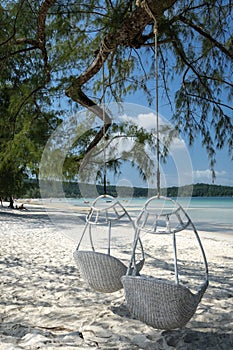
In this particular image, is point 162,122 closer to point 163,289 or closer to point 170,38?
point 170,38

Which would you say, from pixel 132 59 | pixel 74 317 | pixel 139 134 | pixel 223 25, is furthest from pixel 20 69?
pixel 74 317

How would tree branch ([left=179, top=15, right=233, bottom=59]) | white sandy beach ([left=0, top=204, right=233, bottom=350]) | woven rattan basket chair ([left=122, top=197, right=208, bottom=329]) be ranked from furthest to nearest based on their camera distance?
1. tree branch ([left=179, top=15, right=233, bottom=59])
2. white sandy beach ([left=0, top=204, right=233, bottom=350])
3. woven rattan basket chair ([left=122, top=197, right=208, bottom=329])

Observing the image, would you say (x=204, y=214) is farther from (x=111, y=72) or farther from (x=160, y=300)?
(x=160, y=300)

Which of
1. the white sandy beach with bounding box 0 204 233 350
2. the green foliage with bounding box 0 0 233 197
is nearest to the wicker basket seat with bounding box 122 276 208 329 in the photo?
the white sandy beach with bounding box 0 204 233 350

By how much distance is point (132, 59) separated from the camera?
10.8 ft

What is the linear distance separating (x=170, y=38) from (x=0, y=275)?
2.31m

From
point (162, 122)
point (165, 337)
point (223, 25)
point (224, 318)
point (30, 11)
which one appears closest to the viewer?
point (165, 337)

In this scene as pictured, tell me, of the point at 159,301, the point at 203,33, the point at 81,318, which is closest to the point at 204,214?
the point at 203,33

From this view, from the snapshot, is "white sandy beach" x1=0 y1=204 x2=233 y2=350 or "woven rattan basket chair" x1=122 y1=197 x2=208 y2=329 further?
"white sandy beach" x1=0 y1=204 x2=233 y2=350

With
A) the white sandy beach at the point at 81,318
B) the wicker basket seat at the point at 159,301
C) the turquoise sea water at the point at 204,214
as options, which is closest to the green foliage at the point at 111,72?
the turquoise sea water at the point at 204,214

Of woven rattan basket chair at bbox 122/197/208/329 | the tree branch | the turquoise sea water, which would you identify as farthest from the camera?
the turquoise sea water

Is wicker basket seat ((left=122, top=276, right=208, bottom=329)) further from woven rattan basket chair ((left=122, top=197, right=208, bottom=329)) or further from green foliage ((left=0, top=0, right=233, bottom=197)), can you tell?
green foliage ((left=0, top=0, right=233, bottom=197))

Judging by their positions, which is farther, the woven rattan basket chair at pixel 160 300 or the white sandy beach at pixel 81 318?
the white sandy beach at pixel 81 318

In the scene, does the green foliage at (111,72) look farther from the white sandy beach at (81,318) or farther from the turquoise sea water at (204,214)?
the white sandy beach at (81,318)
